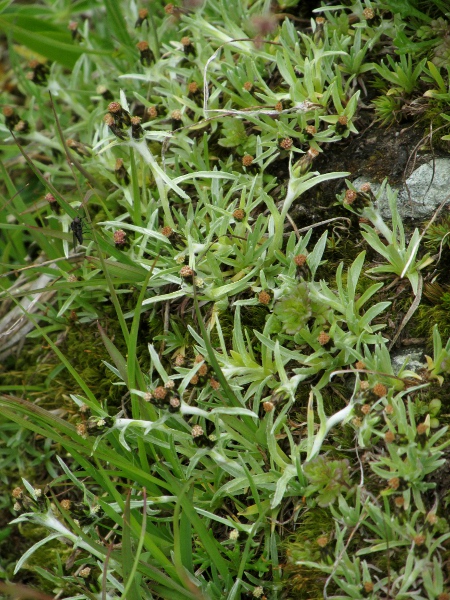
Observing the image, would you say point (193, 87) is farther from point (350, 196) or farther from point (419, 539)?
point (419, 539)

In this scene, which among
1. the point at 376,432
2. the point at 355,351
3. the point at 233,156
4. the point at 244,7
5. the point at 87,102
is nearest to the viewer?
the point at 376,432

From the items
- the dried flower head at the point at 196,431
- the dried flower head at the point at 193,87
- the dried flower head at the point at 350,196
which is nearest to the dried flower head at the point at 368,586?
the dried flower head at the point at 196,431

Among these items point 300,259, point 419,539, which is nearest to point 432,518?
point 419,539

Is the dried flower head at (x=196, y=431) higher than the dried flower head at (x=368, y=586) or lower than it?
higher

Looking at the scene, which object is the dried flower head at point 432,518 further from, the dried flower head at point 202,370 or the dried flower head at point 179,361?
the dried flower head at point 179,361

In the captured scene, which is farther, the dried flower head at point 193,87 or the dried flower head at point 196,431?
the dried flower head at point 193,87

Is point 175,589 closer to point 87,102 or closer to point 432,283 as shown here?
point 432,283

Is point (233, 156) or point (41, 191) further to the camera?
point (41, 191)

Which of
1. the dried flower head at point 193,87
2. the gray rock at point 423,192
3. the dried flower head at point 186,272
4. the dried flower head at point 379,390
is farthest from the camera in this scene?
the dried flower head at point 193,87

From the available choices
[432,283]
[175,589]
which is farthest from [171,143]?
[175,589]
